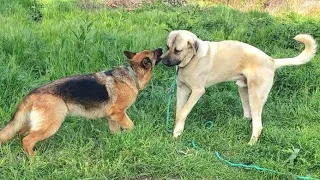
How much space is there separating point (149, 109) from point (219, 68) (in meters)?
1.05

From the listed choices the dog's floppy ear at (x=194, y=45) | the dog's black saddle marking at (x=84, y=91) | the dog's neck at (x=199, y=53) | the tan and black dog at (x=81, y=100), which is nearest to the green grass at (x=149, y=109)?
the tan and black dog at (x=81, y=100)

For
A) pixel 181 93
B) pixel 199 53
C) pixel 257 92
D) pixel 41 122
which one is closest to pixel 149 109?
pixel 181 93

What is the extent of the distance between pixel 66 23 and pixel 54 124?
418 centimetres

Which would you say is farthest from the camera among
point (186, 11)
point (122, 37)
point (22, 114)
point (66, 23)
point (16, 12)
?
point (186, 11)

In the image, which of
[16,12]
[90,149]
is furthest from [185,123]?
[16,12]

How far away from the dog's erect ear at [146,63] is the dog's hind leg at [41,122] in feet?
3.88

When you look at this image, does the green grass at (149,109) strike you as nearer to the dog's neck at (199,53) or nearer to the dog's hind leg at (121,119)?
the dog's hind leg at (121,119)

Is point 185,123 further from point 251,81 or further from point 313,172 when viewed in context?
point 313,172

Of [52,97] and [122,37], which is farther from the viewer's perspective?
[122,37]

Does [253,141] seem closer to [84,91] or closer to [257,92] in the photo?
[257,92]

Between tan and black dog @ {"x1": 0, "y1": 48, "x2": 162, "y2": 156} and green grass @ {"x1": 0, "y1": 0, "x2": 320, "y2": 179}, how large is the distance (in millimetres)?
208

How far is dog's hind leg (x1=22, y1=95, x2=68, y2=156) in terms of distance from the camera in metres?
4.72

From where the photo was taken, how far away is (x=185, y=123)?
595 centimetres

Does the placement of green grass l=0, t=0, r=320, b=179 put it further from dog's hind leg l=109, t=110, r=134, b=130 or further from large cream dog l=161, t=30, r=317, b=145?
large cream dog l=161, t=30, r=317, b=145
